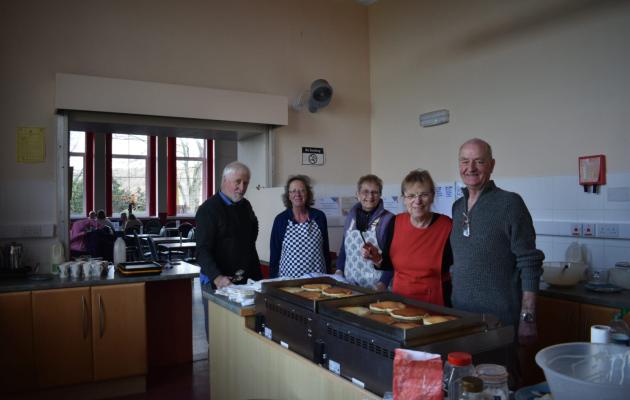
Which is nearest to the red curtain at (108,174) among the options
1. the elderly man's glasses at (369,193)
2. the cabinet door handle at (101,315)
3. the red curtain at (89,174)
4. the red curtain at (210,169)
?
the red curtain at (89,174)

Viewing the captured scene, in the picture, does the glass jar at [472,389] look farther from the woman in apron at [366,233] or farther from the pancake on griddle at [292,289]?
the woman in apron at [366,233]

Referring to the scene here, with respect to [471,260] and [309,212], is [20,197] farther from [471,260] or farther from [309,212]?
[471,260]

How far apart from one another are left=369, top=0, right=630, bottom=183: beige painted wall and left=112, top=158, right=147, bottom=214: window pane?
833 centimetres

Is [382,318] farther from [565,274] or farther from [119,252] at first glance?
[119,252]

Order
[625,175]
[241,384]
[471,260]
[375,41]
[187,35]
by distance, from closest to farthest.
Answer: [471,260], [241,384], [625,175], [187,35], [375,41]

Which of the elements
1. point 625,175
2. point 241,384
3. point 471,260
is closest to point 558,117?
point 625,175

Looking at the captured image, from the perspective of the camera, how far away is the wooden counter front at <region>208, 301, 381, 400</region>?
1.62 metres

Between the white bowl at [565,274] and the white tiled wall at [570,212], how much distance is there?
239 millimetres

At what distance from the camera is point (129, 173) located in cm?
1186

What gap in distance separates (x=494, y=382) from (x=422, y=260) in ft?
4.12

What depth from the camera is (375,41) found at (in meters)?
5.07

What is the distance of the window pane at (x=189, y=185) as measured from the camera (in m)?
12.4

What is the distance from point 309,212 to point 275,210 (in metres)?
0.98

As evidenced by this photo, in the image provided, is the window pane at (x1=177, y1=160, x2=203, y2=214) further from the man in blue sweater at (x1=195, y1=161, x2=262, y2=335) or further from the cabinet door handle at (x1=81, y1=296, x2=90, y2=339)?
the man in blue sweater at (x1=195, y1=161, x2=262, y2=335)
